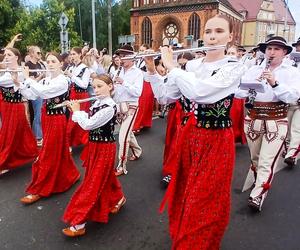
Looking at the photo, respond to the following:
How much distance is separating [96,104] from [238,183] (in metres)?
2.36

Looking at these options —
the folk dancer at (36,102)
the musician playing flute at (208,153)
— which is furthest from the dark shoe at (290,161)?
the folk dancer at (36,102)

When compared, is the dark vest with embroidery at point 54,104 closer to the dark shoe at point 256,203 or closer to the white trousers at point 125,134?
the white trousers at point 125,134

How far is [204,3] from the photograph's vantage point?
40875 mm

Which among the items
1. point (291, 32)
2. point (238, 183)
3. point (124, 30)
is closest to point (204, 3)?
point (124, 30)

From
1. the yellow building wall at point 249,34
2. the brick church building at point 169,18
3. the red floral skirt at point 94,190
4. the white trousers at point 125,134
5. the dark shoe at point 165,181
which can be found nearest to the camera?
the red floral skirt at point 94,190

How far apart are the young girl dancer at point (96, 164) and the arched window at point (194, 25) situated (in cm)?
4033

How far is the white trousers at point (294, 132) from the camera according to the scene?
5.29 m

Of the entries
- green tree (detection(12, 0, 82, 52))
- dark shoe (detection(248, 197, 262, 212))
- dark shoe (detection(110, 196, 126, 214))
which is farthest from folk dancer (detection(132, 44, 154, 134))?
green tree (detection(12, 0, 82, 52))

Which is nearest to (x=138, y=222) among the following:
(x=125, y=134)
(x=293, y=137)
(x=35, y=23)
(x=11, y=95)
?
(x=125, y=134)

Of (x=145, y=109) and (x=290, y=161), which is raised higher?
(x=145, y=109)

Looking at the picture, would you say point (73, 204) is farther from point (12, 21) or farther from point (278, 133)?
point (12, 21)

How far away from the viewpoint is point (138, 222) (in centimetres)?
347

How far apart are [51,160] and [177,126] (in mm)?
1579

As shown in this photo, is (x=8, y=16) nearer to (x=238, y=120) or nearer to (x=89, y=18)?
(x=238, y=120)
